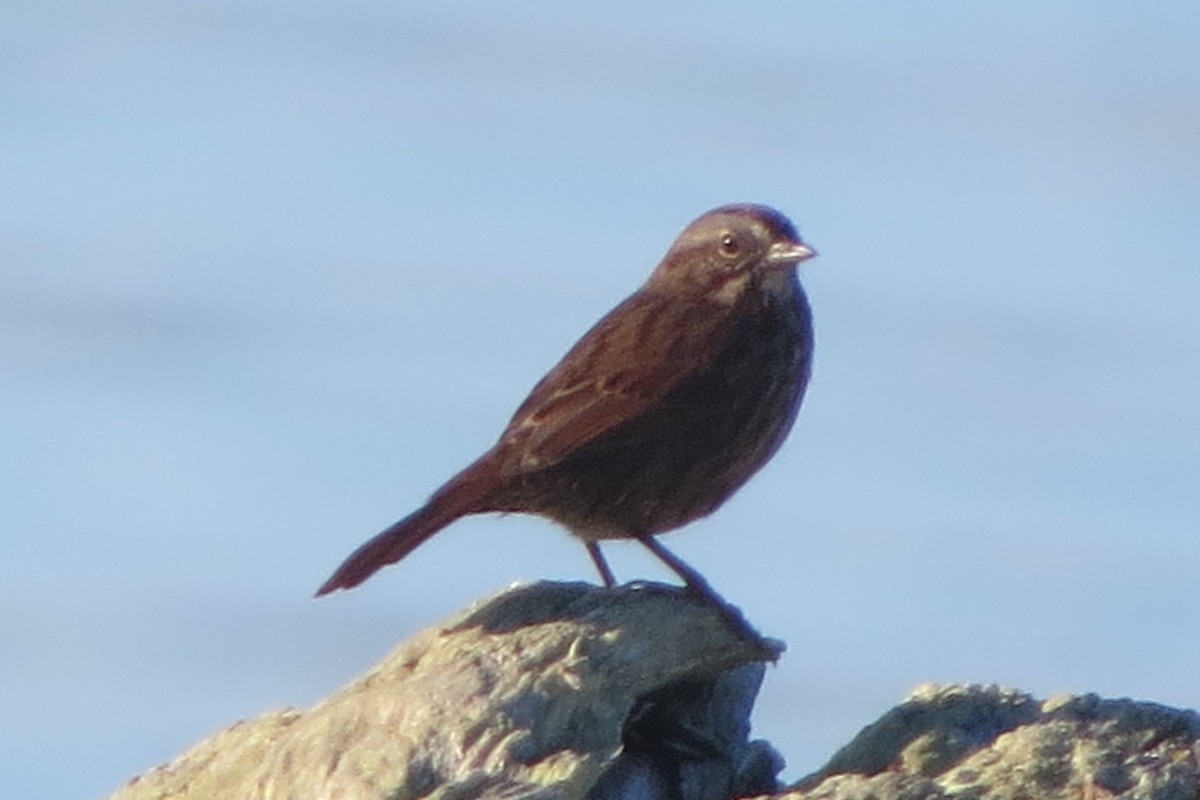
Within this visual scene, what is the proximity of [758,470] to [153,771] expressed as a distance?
2.63 m

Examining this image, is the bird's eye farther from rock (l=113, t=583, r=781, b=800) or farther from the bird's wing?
rock (l=113, t=583, r=781, b=800)

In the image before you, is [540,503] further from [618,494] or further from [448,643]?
[448,643]

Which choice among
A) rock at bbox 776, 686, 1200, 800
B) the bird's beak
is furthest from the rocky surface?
the bird's beak

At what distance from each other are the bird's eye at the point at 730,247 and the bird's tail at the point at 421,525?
1505 mm

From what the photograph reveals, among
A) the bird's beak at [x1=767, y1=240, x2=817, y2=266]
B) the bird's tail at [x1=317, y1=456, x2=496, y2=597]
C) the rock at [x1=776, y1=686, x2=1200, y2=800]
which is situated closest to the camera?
the rock at [x1=776, y1=686, x2=1200, y2=800]

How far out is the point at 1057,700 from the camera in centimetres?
523

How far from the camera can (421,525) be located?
22.2 feet

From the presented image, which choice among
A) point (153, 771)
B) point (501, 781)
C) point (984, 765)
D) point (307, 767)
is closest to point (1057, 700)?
point (984, 765)

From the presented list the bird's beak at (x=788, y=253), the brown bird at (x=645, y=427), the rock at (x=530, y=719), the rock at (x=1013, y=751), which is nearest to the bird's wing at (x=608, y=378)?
the brown bird at (x=645, y=427)

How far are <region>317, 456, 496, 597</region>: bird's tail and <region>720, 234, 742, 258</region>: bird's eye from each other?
1.51 meters

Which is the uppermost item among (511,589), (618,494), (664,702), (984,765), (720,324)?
(720,324)

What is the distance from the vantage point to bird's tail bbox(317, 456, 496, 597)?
21.8ft

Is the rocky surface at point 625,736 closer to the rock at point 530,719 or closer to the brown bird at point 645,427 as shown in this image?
the rock at point 530,719

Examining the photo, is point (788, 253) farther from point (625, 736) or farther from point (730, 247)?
point (625, 736)
